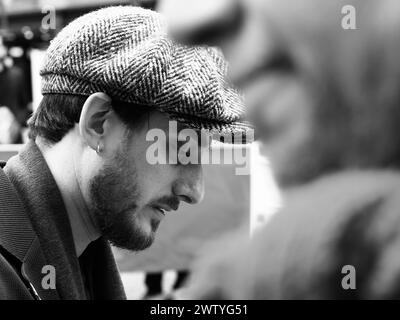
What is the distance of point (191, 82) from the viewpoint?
985 millimetres

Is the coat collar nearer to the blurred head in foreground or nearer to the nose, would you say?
the nose

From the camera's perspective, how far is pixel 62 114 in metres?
1.18

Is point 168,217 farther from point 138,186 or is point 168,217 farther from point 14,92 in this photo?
point 138,186

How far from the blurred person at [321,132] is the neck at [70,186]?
74 centimetres

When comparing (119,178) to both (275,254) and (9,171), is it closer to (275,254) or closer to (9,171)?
(9,171)

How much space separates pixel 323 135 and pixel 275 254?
0.11 meters

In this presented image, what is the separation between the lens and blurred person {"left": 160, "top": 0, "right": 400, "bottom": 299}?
0.43 m

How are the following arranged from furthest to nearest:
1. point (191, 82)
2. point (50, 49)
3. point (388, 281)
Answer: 1. point (50, 49)
2. point (191, 82)
3. point (388, 281)

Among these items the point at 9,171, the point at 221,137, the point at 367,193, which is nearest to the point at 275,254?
the point at 367,193

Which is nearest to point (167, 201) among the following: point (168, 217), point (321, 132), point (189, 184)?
point (189, 184)

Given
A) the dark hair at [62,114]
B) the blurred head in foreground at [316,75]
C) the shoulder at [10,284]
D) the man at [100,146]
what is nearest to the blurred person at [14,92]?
the dark hair at [62,114]

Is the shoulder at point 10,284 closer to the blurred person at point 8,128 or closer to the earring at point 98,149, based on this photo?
the earring at point 98,149

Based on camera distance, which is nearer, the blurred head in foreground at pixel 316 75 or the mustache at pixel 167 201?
the blurred head in foreground at pixel 316 75

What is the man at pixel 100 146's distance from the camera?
3.18 feet
